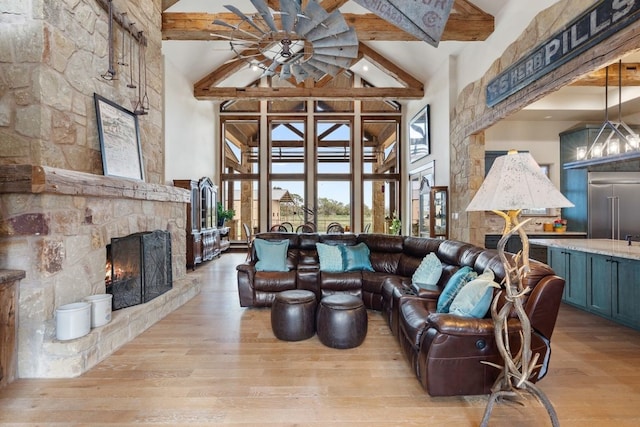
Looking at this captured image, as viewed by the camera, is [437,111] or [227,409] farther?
[437,111]

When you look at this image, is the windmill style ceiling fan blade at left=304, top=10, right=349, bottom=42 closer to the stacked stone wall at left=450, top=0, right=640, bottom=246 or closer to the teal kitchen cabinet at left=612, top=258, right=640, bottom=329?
the stacked stone wall at left=450, top=0, right=640, bottom=246

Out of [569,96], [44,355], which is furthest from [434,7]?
[569,96]

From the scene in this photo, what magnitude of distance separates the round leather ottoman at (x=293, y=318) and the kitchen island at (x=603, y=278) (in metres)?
3.28

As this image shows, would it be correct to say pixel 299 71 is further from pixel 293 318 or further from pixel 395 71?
pixel 395 71

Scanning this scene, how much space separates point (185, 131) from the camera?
733 cm

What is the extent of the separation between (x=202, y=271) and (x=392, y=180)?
6.19 metres

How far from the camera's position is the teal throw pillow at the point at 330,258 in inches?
161

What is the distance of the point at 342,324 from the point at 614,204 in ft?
19.3

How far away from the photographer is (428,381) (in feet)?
6.65

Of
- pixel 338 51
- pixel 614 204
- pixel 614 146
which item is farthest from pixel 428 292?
pixel 614 204

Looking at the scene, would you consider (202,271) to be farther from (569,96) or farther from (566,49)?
(569,96)

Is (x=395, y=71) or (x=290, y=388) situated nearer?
(x=290, y=388)

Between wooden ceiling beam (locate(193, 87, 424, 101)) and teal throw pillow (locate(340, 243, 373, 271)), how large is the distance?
17.0 ft

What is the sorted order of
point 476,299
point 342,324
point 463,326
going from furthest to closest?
point 342,324 → point 476,299 → point 463,326
